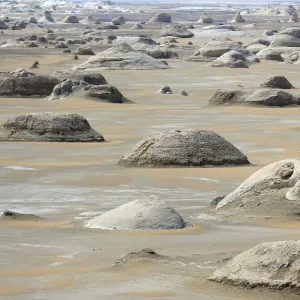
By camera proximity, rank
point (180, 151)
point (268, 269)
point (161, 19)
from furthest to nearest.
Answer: point (161, 19)
point (180, 151)
point (268, 269)

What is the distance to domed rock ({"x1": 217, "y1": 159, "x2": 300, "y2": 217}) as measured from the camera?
11086 mm

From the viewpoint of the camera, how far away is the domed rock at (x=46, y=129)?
62.8ft

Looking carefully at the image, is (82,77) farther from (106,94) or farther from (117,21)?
(117,21)

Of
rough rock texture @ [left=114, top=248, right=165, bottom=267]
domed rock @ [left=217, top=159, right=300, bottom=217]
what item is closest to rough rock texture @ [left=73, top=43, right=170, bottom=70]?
domed rock @ [left=217, top=159, right=300, bottom=217]

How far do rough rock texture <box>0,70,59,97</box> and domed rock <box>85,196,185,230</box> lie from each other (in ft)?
65.7

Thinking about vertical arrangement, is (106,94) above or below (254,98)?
below

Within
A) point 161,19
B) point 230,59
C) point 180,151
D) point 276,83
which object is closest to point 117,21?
point 161,19

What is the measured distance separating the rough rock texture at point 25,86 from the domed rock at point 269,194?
1923cm

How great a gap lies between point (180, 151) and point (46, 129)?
4136 millimetres

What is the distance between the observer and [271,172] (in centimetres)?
1152

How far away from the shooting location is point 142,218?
410 inches

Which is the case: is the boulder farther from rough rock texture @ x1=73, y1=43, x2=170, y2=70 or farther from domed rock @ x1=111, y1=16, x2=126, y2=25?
domed rock @ x1=111, y1=16, x2=126, y2=25

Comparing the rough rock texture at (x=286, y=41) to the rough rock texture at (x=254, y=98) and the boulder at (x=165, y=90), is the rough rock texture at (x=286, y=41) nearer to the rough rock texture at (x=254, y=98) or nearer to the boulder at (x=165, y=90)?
the boulder at (x=165, y=90)

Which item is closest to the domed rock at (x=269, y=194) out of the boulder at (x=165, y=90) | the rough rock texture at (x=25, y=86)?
the rough rock texture at (x=25, y=86)
